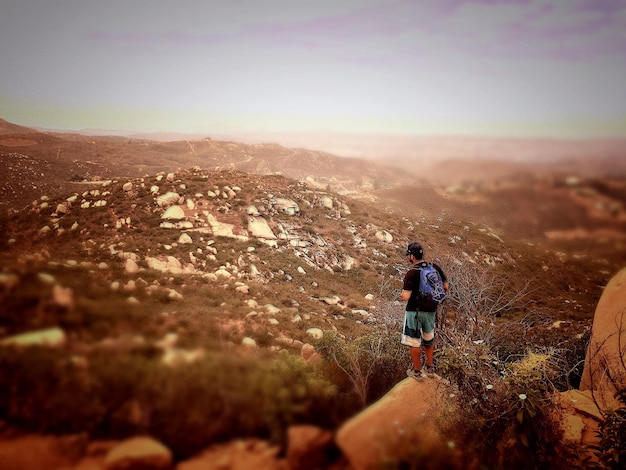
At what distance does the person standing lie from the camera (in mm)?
4215

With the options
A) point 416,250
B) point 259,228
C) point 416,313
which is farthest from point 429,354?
point 259,228

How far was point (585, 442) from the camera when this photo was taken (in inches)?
146

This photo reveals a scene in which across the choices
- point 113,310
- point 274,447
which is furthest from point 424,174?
point 113,310

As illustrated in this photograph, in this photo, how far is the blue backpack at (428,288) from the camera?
4.19m

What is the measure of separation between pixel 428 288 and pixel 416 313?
47 cm

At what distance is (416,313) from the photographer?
14.3 ft

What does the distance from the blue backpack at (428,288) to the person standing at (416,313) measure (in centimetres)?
1

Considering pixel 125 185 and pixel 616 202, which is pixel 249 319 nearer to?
pixel 616 202

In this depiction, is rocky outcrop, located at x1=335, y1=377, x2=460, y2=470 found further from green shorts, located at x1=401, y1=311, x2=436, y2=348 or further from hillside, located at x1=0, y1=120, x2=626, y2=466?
green shorts, located at x1=401, y1=311, x2=436, y2=348

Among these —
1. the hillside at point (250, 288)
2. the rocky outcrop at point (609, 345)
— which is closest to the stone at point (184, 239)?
the hillside at point (250, 288)

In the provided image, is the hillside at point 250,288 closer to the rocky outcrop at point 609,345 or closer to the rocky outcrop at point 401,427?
the rocky outcrop at point 401,427

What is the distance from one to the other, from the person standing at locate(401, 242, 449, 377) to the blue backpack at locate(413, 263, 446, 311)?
0.05 feet

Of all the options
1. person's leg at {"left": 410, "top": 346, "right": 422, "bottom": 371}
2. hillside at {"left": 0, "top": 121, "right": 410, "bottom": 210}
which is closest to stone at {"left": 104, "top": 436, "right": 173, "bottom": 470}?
person's leg at {"left": 410, "top": 346, "right": 422, "bottom": 371}

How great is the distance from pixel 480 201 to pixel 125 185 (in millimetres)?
22355
